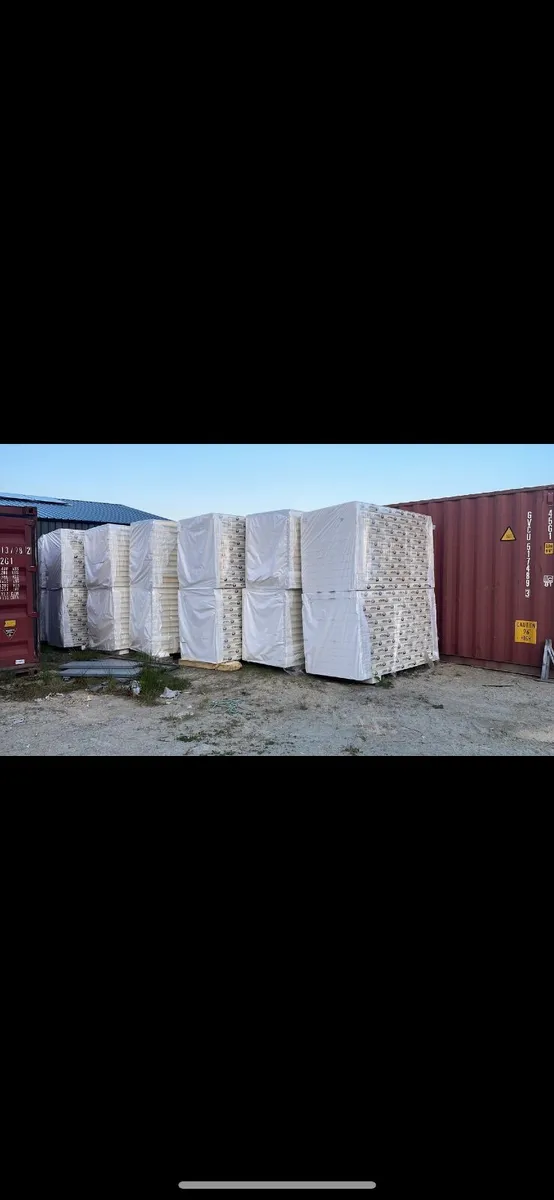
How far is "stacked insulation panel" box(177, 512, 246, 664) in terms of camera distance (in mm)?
7086

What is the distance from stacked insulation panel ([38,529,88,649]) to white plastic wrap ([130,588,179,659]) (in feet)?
4.95

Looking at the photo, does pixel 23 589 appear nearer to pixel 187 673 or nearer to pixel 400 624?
pixel 187 673

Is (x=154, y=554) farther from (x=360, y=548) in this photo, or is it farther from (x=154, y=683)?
(x=360, y=548)

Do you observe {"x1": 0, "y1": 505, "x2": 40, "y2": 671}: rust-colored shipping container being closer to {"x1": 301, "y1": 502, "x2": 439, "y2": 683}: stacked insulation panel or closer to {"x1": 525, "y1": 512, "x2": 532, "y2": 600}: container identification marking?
{"x1": 301, "y1": 502, "x2": 439, "y2": 683}: stacked insulation panel

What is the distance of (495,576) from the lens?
6.81 metres

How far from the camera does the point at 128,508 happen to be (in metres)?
22.2

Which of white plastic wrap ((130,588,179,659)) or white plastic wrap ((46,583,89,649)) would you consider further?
white plastic wrap ((46,583,89,649))

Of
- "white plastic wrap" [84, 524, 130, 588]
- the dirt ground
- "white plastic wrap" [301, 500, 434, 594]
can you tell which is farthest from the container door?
"white plastic wrap" [301, 500, 434, 594]

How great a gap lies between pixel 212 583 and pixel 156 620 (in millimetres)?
1298

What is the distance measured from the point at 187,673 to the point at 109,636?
206cm

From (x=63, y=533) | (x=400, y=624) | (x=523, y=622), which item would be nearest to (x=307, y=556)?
(x=400, y=624)

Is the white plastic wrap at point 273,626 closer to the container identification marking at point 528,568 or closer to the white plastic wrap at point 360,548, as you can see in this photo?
the white plastic wrap at point 360,548

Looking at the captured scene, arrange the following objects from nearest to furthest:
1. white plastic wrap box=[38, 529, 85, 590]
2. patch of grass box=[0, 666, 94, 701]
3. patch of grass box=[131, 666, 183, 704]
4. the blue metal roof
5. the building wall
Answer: patch of grass box=[131, 666, 183, 704]
patch of grass box=[0, 666, 94, 701]
white plastic wrap box=[38, 529, 85, 590]
the building wall
the blue metal roof

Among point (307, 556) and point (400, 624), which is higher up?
point (307, 556)
